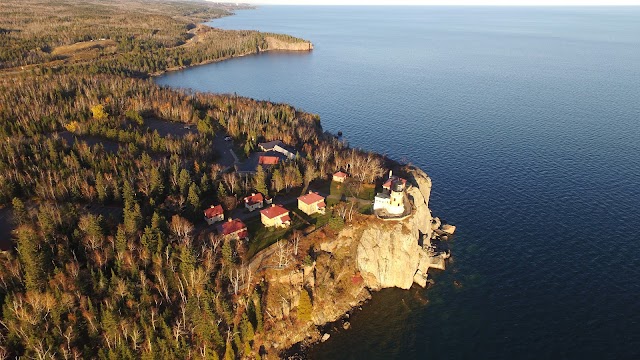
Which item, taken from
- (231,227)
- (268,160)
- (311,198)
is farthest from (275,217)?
(268,160)

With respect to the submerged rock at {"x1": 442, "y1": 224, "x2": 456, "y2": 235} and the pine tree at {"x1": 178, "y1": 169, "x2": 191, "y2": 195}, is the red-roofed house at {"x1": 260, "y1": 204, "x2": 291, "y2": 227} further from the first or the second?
the submerged rock at {"x1": 442, "y1": 224, "x2": 456, "y2": 235}

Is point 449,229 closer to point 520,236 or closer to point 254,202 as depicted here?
point 520,236

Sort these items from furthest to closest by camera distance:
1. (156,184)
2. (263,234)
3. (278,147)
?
(278,147) < (156,184) < (263,234)

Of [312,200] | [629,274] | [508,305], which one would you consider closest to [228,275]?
[312,200]

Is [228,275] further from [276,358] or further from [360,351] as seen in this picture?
[360,351]

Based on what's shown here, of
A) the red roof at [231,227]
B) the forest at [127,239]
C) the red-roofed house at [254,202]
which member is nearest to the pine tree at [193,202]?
the forest at [127,239]

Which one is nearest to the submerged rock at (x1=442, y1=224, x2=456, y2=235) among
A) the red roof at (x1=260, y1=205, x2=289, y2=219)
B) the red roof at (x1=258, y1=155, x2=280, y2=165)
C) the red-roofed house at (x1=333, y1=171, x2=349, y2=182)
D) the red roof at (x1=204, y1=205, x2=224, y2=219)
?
the red-roofed house at (x1=333, y1=171, x2=349, y2=182)

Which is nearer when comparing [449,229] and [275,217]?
[275,217]
